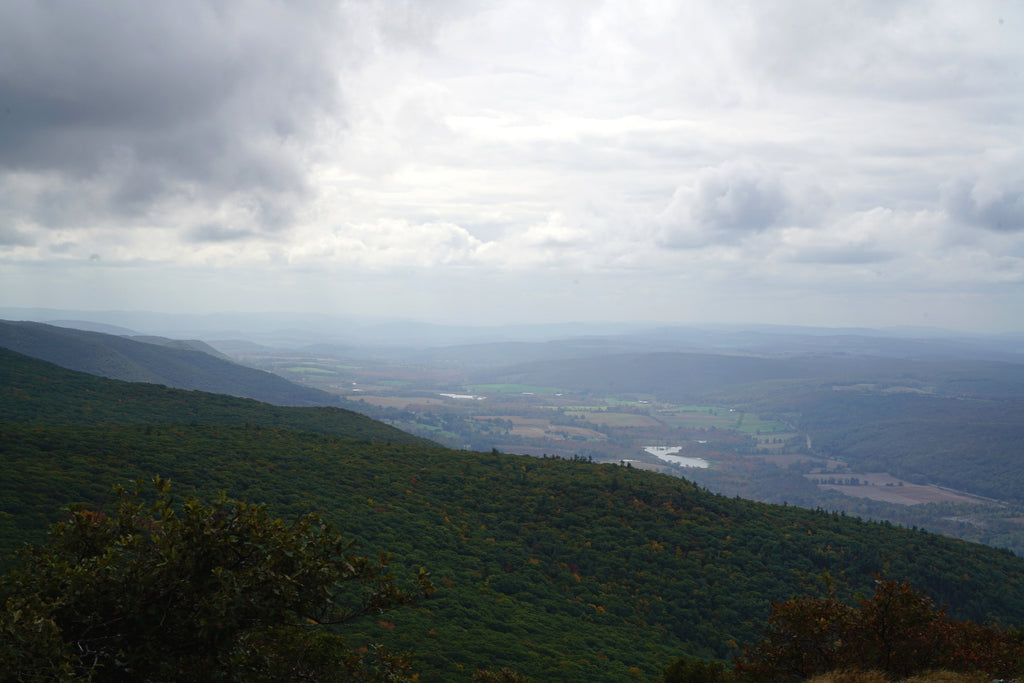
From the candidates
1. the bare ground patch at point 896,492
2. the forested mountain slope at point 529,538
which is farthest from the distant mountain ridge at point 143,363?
the bare ground patch at point 896,492

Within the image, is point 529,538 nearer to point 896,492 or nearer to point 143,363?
point 143,363

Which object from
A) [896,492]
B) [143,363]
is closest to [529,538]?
[143,363]

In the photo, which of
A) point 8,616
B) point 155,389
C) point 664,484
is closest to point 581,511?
point 664,484

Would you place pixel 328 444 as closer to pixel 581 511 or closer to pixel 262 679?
pixel 581 511

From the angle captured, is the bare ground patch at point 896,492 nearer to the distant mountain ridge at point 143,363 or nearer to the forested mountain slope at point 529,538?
the forested mountain slope at point 529,538

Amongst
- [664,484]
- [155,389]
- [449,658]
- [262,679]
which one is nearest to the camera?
[262,679]

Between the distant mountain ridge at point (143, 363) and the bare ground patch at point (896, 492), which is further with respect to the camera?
Result: the bare ground patch at point (896, 492)

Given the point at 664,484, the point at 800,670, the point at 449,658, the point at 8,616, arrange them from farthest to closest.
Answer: the point at 664,484 → the point at 449,658 → the point at 800,670 → the point at 8,616

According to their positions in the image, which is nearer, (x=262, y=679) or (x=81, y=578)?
(x=81, y=578)
